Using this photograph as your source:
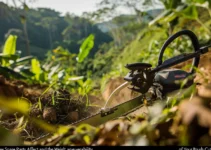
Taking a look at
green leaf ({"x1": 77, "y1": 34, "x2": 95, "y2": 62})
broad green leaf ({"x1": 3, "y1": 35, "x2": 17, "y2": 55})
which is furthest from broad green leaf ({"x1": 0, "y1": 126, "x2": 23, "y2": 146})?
broad green leaf ({"x1": 3, "y1": 35, "x2": 17, "y2": 55})

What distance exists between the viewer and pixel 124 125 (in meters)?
0.53

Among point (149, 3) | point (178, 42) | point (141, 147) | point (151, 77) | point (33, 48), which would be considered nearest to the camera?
point (141, 147)

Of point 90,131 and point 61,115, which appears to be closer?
point 90,131

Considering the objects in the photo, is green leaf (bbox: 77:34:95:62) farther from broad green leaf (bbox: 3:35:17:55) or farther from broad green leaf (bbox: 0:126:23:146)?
broad green leaf (bbox: 0:126:23:146)

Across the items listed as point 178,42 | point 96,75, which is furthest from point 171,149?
point 96,75

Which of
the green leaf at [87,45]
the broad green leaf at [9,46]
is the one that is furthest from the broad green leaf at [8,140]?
the broad green leaf at [9,46]

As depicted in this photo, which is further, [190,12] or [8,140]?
[190,12]

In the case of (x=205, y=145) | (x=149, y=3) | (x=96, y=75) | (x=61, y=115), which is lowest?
(x=96, y=75)

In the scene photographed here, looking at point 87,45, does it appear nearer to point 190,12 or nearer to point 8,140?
point 190,12

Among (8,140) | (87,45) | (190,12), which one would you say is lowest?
(8,140)

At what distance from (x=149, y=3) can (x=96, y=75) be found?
13.0 m

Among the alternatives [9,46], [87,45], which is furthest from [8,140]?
[9,46]

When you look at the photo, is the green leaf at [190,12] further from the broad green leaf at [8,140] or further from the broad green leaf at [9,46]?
the broad green leaf at [8,140]

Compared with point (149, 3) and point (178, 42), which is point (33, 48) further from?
point (178, 42)
